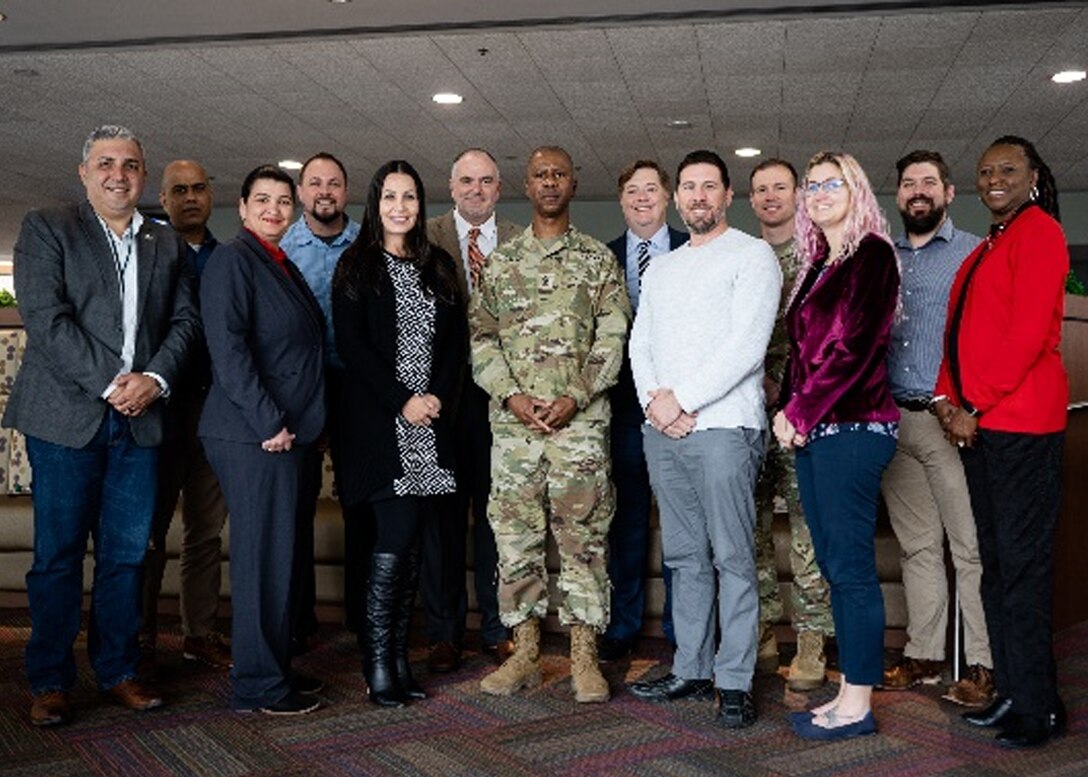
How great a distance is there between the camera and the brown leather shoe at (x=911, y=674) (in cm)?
366

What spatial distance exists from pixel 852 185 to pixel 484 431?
1485 mm

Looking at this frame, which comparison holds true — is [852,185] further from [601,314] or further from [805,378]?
[601,314]

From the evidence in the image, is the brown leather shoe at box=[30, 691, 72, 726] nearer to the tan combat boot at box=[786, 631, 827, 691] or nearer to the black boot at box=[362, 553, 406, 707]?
the black boot at box=[362, 553, 406, 707]

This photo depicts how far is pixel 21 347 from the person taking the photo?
506cm

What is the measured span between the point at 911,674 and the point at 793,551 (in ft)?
1.82

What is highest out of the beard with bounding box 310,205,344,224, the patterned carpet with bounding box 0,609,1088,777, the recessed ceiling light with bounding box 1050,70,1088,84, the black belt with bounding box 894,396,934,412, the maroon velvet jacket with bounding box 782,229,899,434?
the recessed ceiling light with bounding box 1050,70,1088,84

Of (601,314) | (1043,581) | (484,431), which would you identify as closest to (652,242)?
(601,314)

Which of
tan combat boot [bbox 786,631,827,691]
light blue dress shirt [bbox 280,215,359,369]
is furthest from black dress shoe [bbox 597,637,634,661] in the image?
light blue dress shirt [bbox 280,215,359,369]

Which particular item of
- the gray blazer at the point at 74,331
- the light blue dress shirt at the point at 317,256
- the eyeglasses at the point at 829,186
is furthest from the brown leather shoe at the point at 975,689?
the gray blazer at the point at 74,331

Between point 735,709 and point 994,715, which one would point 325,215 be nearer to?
point 735,709

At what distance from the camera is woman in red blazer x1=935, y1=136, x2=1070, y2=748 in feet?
9.95

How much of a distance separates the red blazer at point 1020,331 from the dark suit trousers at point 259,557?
77.3 inches

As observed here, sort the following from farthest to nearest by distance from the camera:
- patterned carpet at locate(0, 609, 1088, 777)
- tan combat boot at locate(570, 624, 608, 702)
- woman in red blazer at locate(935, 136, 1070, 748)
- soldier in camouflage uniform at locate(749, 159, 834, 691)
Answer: soldier in camouflage uniform at locate(749, 159, 834, 691), tan combat boot at locate(570, 624, 608, 702), woman in red blazer at locate(935, 136, 1070, 748), patterned carpet at locate(0, 609, 1088, 777)

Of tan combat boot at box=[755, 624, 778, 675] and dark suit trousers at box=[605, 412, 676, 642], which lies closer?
tan combat boot at box=[755, 624, 778, 675]
